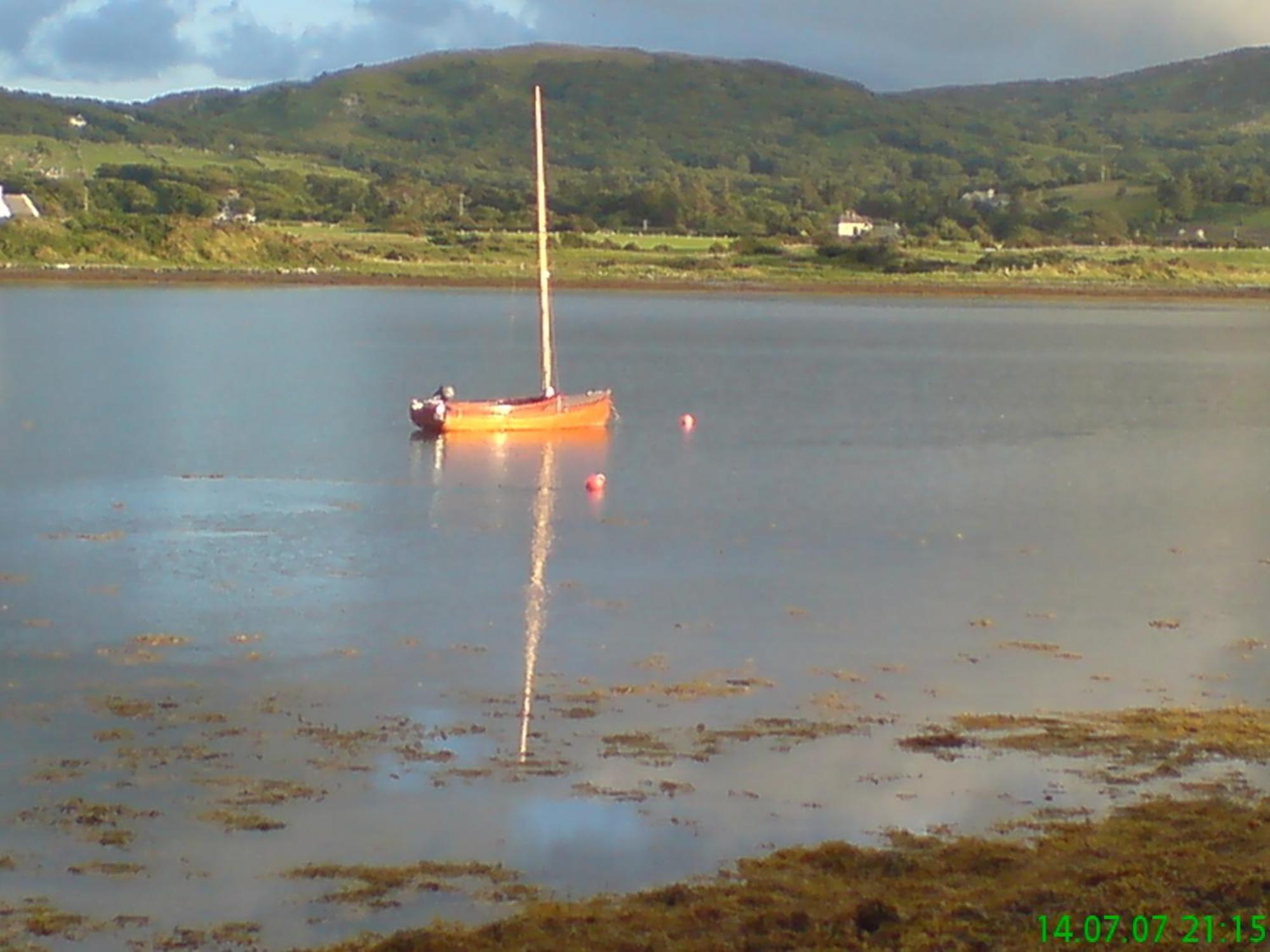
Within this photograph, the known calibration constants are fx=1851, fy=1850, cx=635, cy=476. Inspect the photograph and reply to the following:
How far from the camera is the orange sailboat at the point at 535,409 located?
25.2 meters

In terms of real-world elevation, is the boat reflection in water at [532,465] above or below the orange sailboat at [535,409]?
below

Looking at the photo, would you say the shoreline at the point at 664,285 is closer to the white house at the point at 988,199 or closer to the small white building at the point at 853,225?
the small white building at the point at 853,225

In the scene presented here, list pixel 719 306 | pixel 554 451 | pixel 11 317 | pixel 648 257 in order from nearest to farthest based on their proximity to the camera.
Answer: pixel 554 451 → pixel 11 317 → pixel 719 306 → pixel 648 257

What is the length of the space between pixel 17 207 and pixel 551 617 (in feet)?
285

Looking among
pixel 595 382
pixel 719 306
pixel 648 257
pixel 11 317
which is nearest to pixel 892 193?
pixel 648 257

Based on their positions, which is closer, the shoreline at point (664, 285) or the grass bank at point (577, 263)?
the shoreline at point (664, 285)

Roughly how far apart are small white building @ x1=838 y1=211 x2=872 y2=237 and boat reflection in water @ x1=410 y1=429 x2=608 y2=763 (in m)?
80.3

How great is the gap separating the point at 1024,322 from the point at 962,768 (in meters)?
53.4

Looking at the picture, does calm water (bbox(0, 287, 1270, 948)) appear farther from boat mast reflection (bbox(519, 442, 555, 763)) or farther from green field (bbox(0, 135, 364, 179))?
green field (bbox(0, 135, 364, 179))

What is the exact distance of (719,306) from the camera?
2566 inches

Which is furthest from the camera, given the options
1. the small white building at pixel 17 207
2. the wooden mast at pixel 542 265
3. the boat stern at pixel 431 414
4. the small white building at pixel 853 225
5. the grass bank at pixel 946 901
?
the small white building at pixel 853 225

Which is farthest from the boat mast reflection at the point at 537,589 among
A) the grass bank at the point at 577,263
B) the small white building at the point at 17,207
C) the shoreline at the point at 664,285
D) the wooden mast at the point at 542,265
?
the small white building at the point at 17,207

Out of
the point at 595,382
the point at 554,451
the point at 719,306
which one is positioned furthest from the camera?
the point at 719,306

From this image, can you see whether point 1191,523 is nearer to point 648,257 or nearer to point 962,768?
point 962,768
